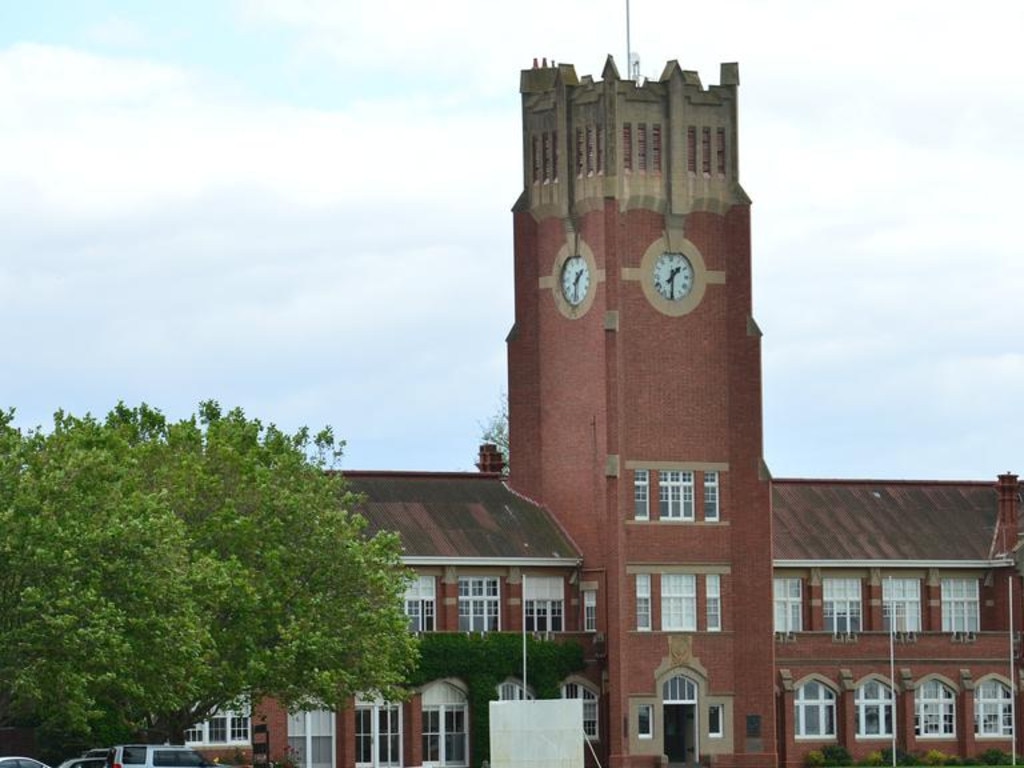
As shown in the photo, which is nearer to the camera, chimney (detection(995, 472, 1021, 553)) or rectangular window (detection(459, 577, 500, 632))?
rectangular window (detection(459, 577, 500, 632))

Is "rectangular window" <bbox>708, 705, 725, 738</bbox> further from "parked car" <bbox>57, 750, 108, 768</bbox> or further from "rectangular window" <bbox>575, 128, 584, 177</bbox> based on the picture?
"parked car" <bbox>57, 750, 108, 768</bbox>

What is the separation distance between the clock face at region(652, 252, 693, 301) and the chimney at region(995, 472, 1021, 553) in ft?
55.8

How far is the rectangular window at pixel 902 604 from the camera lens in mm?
100062

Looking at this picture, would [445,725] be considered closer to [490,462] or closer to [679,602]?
[679,602]

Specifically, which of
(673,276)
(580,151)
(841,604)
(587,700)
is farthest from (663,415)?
(841,604)

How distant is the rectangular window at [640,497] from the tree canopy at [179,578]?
1160cm

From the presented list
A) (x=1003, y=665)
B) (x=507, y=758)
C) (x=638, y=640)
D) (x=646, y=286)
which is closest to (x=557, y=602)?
(x=638, y=640)

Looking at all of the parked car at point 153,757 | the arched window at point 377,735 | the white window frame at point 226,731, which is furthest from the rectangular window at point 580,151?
the parked car at point 153,757

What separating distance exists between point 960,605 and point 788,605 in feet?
24.3

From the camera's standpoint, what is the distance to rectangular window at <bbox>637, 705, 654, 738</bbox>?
302ft

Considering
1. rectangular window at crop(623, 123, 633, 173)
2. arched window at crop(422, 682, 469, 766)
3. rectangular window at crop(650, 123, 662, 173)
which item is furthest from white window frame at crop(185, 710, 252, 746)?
rectangular window at crop(650, 123, 662, 173)

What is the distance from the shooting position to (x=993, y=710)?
9975cm

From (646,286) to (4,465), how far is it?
3084 cm

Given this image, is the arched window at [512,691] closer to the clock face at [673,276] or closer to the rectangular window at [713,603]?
the rectangular window at [713,603]
